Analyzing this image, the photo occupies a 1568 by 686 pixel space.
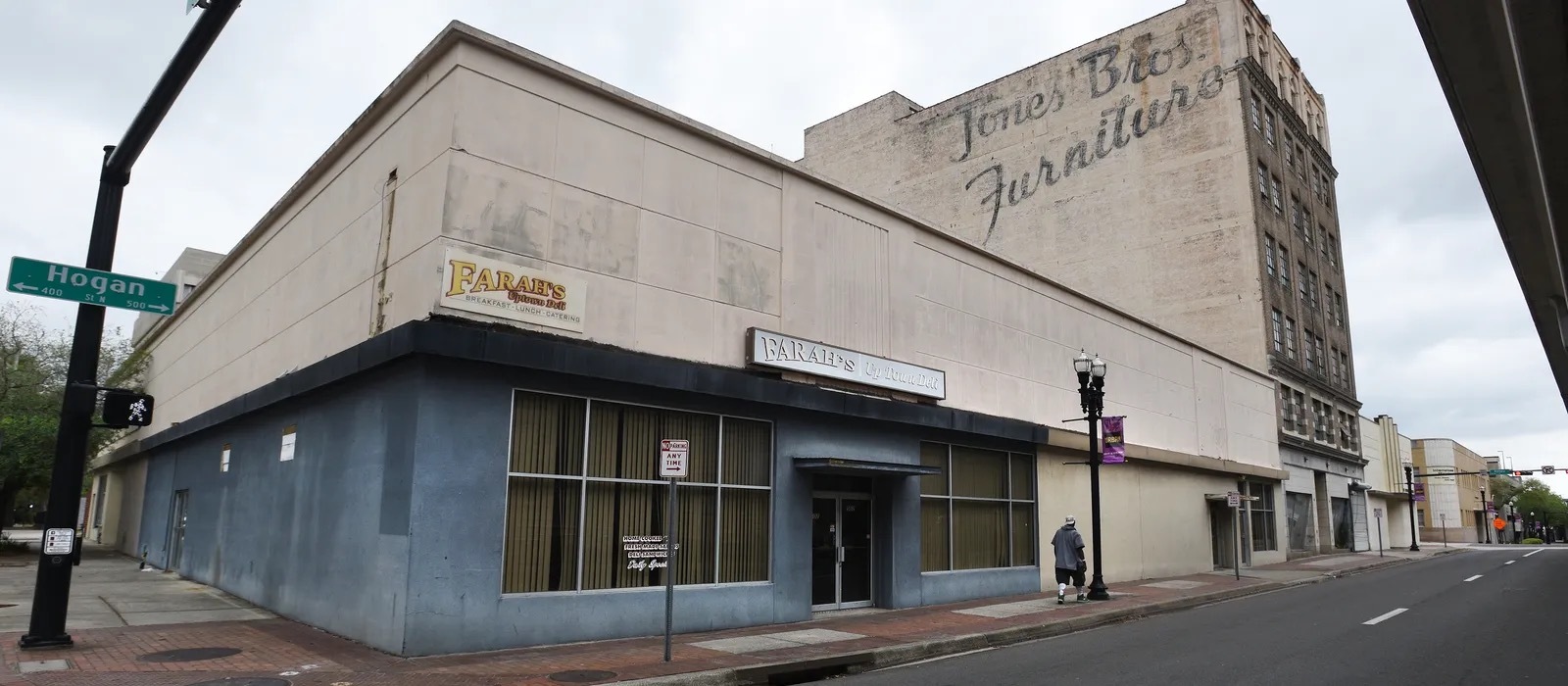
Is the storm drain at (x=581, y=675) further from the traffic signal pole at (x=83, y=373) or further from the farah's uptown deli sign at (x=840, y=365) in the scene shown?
the farah's uptown deli sign at (x=840, y=365)

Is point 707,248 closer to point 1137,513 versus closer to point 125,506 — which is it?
point 1137,513

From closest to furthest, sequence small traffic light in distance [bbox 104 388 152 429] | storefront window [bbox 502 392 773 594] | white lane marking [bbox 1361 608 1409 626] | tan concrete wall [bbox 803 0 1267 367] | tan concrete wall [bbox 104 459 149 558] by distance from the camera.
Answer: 1. small traffic light in distance [bbox 104 388 152 429]
2. storefront window [bbox 502 392 773 594]
3. white lane marking [bbox 1361 608 1409 626]
4. tan concrete wall [bbox 104 459 149 558]
5. tan concrete wall [bbox 803 0 1267 367]

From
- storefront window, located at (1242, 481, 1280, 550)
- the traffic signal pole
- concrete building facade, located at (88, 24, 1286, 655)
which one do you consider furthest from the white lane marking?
the traffic signal pole

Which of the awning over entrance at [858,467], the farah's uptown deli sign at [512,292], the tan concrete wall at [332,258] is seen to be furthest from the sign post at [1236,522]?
the tan concrete wall at [332,258]

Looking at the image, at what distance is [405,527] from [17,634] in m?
5.08

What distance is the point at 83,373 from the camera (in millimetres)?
10219

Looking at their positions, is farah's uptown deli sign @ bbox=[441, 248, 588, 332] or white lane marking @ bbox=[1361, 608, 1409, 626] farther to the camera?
white lane marking @ bbox=[1361, 608, 1409, 626]

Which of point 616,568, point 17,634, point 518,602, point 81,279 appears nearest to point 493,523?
point 518,602

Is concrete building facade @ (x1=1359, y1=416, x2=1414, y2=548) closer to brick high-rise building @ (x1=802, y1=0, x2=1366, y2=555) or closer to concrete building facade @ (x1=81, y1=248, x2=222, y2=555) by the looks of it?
brick high-rise building @ (x1=802, y1=0, x2=1366, y2=555)

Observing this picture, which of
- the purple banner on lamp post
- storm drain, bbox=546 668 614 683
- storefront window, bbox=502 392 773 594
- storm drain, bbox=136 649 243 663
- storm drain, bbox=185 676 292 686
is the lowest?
storm drain, bbox=546 668 614 683

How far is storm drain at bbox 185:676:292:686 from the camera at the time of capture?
8498mm

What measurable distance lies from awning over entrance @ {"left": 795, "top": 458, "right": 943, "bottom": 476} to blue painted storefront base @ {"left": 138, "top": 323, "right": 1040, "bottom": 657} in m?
0.26

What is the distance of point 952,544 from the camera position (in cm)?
1766

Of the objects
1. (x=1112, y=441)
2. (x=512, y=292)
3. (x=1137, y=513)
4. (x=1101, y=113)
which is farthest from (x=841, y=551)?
(x=1101, y=113)
